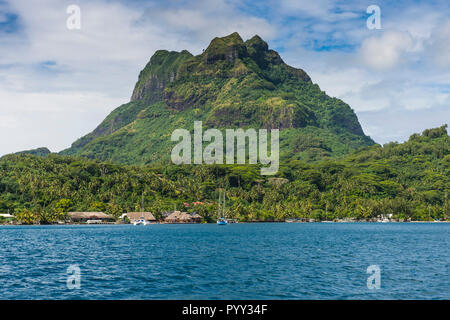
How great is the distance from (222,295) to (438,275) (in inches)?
1148

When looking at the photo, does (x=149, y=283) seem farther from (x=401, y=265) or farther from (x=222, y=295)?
(x=401, y=265)

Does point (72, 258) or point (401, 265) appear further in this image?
point (72, 258)

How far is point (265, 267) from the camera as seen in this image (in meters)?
61.4

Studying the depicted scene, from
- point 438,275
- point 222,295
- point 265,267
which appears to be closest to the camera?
point 222,295
